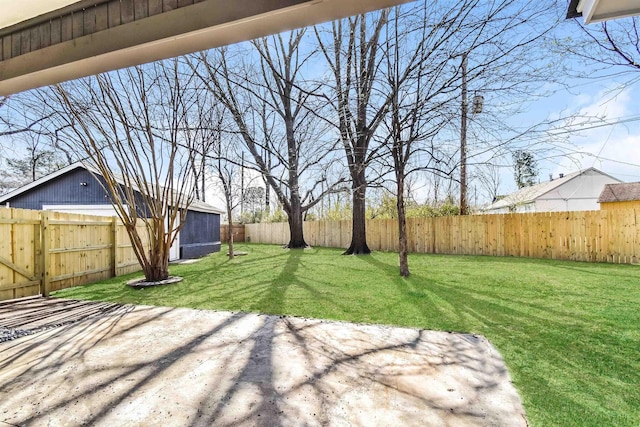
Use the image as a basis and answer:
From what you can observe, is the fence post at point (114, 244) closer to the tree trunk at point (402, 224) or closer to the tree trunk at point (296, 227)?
the tree trunk at point (402, 224)

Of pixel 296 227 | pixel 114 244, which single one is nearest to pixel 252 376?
pixel 114 244

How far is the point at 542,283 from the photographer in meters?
5.31

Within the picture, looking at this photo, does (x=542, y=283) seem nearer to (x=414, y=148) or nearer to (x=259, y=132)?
(x=414, y=148)

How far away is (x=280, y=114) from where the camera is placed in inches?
482

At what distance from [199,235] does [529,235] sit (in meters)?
11.5

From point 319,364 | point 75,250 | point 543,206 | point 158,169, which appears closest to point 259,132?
point 158,169

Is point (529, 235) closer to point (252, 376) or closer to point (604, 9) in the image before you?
point (604, 9)

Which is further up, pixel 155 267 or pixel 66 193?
pixel 66 193

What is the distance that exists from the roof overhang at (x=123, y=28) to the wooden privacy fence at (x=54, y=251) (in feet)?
12.5

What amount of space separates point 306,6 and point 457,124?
4.96 m

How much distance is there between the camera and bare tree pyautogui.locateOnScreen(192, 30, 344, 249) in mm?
8789

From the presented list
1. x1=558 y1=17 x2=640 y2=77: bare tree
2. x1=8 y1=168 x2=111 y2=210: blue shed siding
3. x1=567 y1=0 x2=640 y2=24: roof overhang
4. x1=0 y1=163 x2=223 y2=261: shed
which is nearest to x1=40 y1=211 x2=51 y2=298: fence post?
x1=0 y1=163 x2=223 y2=261: shed

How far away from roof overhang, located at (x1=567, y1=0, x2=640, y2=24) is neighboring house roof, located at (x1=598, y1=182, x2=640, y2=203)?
16691 millimetres

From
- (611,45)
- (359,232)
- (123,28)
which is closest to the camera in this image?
(123,28)
